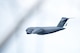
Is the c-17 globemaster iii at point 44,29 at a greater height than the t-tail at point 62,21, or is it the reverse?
the t-tail at point 62,21

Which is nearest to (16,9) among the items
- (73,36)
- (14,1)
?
(14,1)

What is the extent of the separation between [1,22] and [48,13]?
0.17 metres

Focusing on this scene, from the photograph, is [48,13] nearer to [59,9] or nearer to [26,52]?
[59,9]

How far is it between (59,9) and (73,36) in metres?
0.12

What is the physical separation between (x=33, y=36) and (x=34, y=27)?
0.03m

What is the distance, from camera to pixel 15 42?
0.48 metres

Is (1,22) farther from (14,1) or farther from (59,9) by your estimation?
(59,9)

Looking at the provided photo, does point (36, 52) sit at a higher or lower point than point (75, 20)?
lower

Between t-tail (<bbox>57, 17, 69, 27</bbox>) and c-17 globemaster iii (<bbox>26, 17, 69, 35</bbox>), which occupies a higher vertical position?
t-tail (<bbox>57, 17, 69, 27</bbox>)

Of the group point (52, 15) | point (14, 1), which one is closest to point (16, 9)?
point (14, 1)

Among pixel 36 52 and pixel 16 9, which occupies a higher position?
pixel 16 9

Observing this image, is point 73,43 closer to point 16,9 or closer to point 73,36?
point 73,36

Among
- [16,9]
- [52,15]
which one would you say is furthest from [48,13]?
[16,9]

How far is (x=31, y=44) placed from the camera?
1.62 ft
